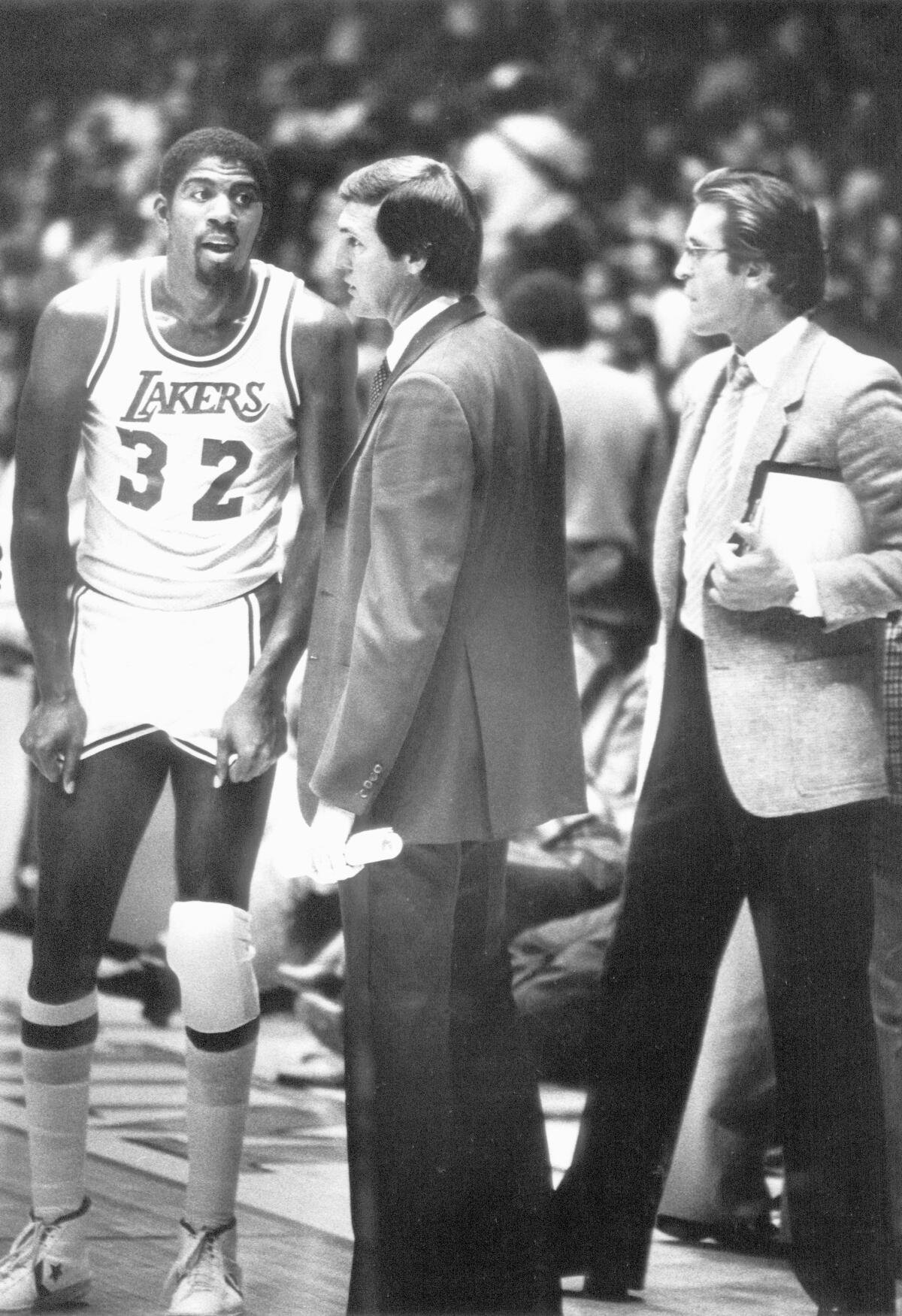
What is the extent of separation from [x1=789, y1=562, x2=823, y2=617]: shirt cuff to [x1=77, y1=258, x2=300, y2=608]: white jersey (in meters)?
0.81

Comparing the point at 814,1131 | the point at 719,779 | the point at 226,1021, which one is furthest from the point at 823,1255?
the point at 226,1021

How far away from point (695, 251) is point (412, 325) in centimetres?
51

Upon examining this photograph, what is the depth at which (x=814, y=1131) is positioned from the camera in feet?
11.0

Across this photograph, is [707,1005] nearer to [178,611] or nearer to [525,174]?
[178,611]

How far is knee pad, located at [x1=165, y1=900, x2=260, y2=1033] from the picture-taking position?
3367 mm

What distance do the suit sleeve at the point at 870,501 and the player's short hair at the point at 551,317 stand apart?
64.4 inches

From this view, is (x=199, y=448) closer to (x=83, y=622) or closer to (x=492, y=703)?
(x=83, y=622)

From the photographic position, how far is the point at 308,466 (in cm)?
349

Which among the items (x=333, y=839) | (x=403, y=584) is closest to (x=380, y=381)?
(x=403, y=584)

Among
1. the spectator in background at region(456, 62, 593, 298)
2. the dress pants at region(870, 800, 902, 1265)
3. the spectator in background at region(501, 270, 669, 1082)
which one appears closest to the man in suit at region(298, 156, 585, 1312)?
the dress pants at region(870, 800, 902, 1265)

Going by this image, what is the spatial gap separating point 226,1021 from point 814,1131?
0.90 m

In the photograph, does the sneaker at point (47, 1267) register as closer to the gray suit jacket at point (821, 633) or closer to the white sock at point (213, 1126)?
the white sock at point (213, 1126)

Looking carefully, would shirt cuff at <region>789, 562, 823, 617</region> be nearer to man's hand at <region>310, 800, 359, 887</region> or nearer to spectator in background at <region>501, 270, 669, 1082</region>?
man's hand at <region>310, 800, 359, 887</region>

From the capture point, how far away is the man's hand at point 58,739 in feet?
11.3
